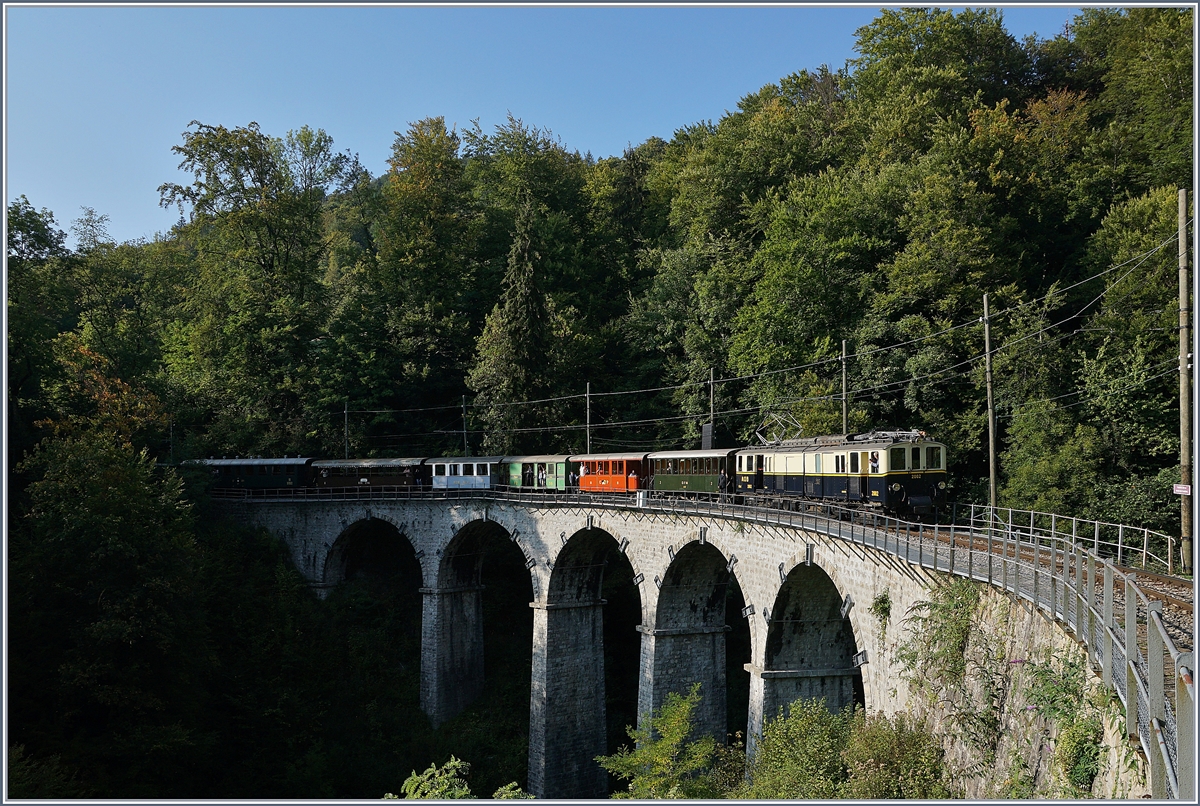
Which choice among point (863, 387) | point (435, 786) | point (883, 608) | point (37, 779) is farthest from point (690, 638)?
point (37, 779)

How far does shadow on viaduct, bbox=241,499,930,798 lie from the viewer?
23.4m

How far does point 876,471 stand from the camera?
24.5 m

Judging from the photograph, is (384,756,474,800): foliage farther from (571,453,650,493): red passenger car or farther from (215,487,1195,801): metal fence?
(571,453,650,493): red passenger car

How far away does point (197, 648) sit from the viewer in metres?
29.8

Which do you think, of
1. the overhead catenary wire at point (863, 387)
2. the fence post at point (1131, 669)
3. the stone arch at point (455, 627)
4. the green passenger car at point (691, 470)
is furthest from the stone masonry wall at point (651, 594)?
the overhead catenary wire at point (863, 387)

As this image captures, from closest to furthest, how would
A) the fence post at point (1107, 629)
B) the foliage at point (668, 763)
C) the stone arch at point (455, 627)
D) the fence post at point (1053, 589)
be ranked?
the fence post at point (1107, 629), the fence post at point (1053, 589), the foliage at point (668, 763), the stone arch at point (455, 627)

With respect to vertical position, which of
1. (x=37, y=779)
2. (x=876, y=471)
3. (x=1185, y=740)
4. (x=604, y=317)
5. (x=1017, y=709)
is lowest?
(x=37, y=779)

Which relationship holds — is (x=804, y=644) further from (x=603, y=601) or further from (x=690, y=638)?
(x=603, y=601)

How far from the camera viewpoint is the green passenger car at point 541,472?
1553 inches

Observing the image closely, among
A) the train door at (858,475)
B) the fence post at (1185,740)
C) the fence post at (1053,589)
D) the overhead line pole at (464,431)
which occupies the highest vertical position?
the overhead line pole at (464,431)

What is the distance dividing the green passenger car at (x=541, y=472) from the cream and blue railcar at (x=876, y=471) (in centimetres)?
1309

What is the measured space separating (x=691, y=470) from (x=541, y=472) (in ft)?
28.3

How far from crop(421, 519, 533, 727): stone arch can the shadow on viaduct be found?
0.21 ft

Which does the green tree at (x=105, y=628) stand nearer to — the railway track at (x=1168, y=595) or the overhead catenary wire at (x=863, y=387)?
the overhead catenary wire at (x=863, y=387)
